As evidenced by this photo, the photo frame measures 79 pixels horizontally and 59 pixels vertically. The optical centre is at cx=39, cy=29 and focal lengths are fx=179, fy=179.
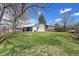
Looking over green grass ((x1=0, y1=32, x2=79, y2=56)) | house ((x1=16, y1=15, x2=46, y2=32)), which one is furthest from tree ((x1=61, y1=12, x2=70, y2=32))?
house ((x1=16, y1=15, x2=46, y2=32))

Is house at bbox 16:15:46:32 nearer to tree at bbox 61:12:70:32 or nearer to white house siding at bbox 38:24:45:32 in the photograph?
white house siding at bbox 38:24:45:32

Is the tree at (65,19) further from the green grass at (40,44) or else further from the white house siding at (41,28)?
the white house siding at (41,28)

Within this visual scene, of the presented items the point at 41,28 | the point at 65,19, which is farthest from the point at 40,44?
the point at 65,19

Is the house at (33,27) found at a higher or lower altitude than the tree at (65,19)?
lower

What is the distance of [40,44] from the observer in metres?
1.80

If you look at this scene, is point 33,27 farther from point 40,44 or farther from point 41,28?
point 40,44

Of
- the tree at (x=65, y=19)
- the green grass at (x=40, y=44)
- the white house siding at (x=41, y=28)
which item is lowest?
the green grass at (x=40, y=44)

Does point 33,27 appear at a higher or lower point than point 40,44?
higher

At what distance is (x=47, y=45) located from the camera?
1.80m

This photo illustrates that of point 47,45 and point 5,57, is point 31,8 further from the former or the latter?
point 5,57

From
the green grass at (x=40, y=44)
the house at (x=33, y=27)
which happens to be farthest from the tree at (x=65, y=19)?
the house at (x=33, y=27)

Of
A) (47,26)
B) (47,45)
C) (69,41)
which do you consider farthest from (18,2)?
(69,41)

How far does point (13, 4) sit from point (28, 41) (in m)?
0.41

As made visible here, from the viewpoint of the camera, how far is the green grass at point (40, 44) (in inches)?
69.9
